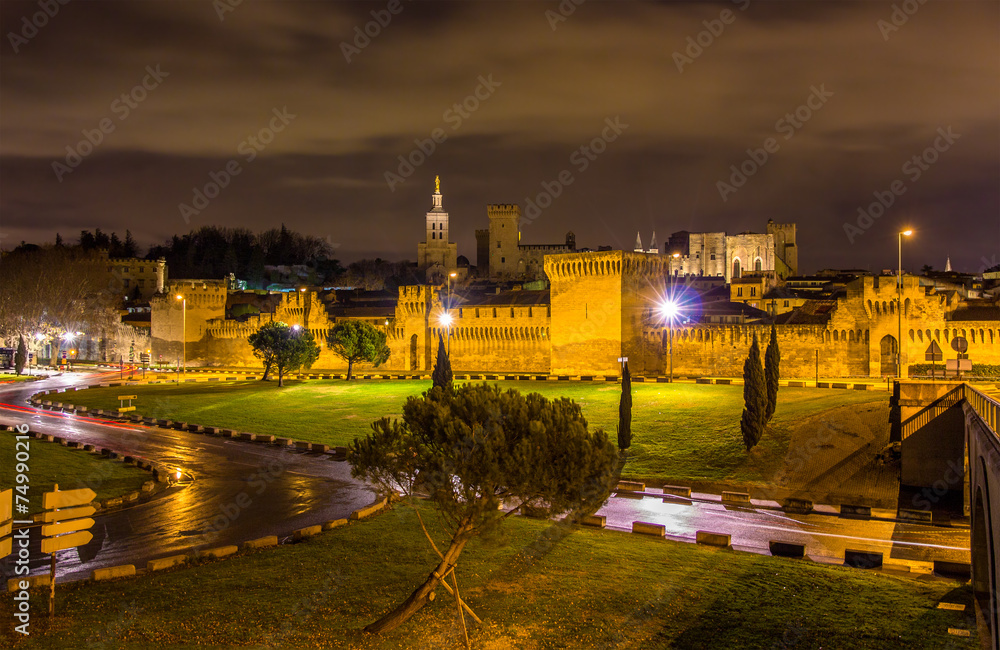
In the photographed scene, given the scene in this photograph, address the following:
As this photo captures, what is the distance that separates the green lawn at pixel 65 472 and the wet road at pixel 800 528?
12815 millimetres

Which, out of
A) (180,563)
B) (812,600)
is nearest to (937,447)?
(812,600)

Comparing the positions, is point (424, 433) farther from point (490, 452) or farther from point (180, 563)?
point (180, 563)

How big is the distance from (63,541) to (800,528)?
15.4 m

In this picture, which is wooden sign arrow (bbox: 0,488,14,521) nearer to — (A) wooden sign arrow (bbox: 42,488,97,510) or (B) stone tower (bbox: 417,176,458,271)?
(A) wooden sign arrow (bbox: 42,488,97,510)

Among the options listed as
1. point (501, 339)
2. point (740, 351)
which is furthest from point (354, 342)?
point (740, 351)

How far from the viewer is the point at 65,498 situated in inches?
403

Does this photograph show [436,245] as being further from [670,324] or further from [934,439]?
[934,439]

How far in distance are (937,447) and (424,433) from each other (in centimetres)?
2022

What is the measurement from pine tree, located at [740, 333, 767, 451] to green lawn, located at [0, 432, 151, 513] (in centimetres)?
1892

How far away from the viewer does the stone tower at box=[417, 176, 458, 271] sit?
123719mm

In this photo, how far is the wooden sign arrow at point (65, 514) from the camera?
10.1m

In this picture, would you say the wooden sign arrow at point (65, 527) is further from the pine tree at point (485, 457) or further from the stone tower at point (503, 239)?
the stone tower at point (503, 239)

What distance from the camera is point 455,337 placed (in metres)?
56.6

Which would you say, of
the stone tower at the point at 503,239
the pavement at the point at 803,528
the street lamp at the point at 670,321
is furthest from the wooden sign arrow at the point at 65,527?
the stone tower at the point at 503,239
